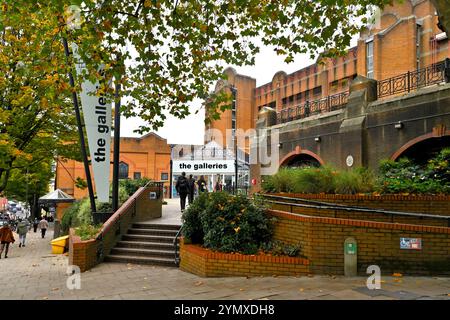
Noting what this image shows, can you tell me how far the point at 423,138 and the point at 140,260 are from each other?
31.8ft

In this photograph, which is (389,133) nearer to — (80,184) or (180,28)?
(180,28)

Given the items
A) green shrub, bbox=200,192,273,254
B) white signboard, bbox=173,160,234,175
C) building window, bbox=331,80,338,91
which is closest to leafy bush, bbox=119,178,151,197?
white signboard, bbox=173,160,234,175

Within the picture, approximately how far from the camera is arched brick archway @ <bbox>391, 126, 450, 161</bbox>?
12.1 meters

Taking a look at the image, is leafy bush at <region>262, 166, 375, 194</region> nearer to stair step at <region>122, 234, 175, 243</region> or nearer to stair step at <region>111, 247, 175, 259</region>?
stair step at <region>122, 234, 175, 243</region>

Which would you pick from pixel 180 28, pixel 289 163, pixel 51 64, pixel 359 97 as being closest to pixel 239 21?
pixel 180 28

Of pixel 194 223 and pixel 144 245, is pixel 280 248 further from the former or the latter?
pixel 144 245

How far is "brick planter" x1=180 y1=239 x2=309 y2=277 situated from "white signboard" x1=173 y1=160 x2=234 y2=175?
15.3 metres

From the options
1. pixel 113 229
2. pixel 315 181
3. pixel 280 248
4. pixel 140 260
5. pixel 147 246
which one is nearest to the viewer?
pixel 280 248

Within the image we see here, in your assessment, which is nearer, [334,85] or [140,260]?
[140,260]

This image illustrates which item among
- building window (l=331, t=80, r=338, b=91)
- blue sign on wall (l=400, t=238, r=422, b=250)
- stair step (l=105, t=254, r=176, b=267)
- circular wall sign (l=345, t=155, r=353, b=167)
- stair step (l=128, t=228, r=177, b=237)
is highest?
building window (l=331, t=80, r=338, b=91)

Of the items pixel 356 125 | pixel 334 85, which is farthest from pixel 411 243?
pixel 334 85

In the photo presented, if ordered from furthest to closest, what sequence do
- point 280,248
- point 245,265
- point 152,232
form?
point 152,232, point 280,248, point 245,265

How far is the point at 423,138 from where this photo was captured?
500 inches

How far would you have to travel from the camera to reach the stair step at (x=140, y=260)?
9.88m
